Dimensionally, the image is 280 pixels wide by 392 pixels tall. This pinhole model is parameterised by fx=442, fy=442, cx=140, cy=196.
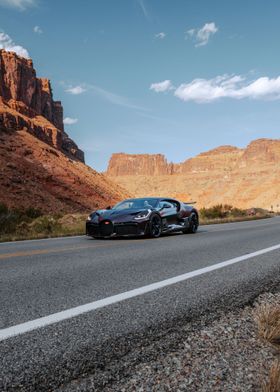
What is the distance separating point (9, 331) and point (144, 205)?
9.47m

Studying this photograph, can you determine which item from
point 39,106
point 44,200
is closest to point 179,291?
point 44,200

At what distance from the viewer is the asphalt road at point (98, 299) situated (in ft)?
9.36

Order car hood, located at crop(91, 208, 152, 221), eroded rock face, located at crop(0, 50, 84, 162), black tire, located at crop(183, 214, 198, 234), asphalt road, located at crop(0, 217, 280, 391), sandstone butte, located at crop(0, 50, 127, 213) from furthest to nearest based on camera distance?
eroded rock face, located at crop(0, 50, 84, 162), sandstone butte, located at crop(0, 50, 127, 213), black tire, located at crop(183, 214, 198, 234), car hood, located at crop(91, 208, 152, 221), asphalt road, located at crop(0, 217, 280, 391)

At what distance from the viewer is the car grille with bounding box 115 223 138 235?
39.3ft

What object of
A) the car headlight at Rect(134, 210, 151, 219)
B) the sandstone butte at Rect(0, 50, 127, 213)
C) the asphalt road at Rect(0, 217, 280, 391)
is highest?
the sandstone butte at Rect(0, 50, 127, 213)

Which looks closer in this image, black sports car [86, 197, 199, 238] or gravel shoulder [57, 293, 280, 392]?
gravel shoulder [57, 293, 280, 392]

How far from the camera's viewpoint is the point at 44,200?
150ft

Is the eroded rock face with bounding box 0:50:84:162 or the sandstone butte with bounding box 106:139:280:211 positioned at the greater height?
the eroded rock face with bounding box 0:50:84:162

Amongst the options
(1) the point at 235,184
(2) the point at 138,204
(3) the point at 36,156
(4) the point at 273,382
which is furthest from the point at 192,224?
(1) the point at 235,184

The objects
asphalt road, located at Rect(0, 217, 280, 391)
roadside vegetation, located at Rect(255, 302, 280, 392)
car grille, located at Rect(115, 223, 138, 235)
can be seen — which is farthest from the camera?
car grille, located at Rect(115, 223, 138, 235)

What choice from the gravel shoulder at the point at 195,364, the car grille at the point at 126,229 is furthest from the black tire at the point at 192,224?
the gravel shoulder at the point at 195,364

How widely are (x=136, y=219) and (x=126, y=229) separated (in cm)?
39

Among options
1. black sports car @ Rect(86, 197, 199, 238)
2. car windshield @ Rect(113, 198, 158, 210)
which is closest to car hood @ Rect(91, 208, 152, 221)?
black sports car @ Rect(86, 197, 199, 238)

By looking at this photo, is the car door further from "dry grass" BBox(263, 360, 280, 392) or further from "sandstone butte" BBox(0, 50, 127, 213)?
"sandstone butte" BBox(0, 50, 127, 213)
